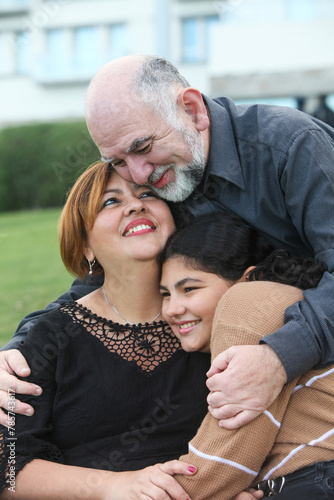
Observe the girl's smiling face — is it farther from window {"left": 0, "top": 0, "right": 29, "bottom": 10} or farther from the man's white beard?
window {"left": 0, "top": 0, "right": 29, "bottom": 10}

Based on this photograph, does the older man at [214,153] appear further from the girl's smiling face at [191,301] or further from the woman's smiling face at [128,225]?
the girl's smiling face at [191,301]

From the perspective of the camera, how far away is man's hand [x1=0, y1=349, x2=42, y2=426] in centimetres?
251

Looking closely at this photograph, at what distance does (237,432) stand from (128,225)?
1058 mm

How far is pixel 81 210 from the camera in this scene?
2904mm

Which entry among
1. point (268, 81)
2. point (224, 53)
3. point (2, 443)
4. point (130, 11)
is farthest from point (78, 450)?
point (130, 11)

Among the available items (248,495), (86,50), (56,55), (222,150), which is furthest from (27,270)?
(56,55)

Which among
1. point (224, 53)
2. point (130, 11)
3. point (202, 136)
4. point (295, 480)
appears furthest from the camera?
point (130, 11)

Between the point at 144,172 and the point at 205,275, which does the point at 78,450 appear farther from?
the point at 144,172

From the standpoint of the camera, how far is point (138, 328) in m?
2.84

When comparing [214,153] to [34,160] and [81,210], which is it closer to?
[81,210]

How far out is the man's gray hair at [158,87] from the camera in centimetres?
291

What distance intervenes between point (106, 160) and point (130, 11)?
85.3ft

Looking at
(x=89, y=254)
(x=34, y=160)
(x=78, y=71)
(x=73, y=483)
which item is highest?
(x=89, y=254)

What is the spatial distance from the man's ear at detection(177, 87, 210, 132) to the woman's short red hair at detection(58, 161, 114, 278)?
1.48ft
